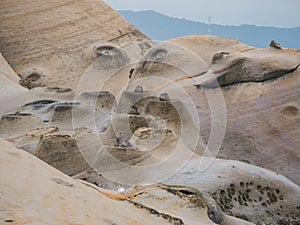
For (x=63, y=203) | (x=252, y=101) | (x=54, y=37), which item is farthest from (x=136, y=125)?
(x=54, y=37)

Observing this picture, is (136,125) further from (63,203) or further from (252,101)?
(63,203)

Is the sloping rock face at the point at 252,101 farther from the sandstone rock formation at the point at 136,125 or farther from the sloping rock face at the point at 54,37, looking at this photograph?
the sloping rock face at the point at 54,37

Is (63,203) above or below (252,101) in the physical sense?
above

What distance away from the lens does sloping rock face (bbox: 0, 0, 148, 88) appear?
1131 centimetres

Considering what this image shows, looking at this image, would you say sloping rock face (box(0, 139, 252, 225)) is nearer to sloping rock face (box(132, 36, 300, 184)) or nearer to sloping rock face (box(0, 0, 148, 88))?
sloping rock face (box(132, 36, 300, 184))

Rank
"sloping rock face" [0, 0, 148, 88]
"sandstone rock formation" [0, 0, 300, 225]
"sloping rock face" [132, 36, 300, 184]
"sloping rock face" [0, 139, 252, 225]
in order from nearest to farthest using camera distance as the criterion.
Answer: "sloping rock face" [0, 139, 252, 225], "sandstone rock formation" [0, 0, 300, 225], "sloping rock face" [132, 36, 300, 184], "sloping rock face" [0, 0, 148, 88]

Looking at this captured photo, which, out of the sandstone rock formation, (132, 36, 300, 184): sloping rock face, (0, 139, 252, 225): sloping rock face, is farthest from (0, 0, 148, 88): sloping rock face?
(0, 139, 252, 225): sloping rock face

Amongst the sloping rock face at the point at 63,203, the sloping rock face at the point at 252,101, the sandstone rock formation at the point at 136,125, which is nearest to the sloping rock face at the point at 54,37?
the sandstone rock formation at the point at 136,125

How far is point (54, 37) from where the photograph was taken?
1209cm

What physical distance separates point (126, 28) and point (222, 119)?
6138 millimetres

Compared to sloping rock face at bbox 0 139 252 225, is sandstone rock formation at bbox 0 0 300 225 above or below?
below

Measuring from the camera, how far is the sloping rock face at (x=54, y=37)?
11.3m

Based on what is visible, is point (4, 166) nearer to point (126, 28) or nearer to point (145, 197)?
point (145, 197)

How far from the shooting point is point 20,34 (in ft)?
39.0
